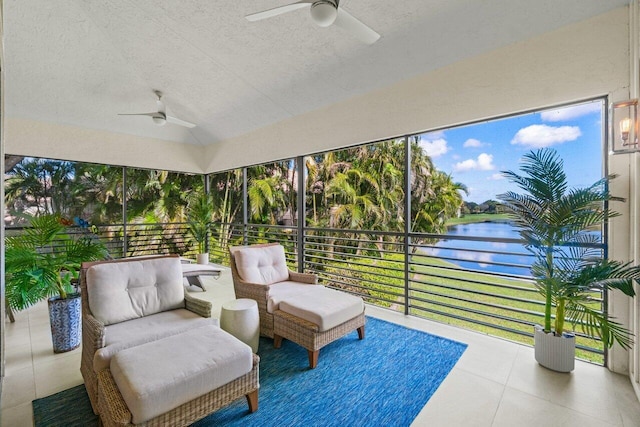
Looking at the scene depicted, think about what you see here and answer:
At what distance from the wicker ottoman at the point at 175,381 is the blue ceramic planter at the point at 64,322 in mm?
1497

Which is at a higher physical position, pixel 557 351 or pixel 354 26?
pixel 354 26

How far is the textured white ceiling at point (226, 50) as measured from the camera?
2.62m

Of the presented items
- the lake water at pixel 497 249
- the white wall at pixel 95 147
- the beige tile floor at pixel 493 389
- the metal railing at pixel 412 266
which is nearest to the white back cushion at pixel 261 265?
the metal railing at pixel 412 266

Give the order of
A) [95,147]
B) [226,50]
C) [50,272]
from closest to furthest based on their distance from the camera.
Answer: [50,272]
[226,50]
[95,147]

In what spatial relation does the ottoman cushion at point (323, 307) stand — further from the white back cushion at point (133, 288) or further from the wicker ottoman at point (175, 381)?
the white back cushion at point (133, 288)

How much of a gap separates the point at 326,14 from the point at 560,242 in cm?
259

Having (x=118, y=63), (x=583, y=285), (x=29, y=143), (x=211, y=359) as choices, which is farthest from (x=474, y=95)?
(x=29, y=143)

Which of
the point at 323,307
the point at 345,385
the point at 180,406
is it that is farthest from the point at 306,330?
the point at 180,406

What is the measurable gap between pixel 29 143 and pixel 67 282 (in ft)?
11.3

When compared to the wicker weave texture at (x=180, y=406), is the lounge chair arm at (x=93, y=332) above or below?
above

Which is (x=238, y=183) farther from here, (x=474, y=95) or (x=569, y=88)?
(x=569, y=88)

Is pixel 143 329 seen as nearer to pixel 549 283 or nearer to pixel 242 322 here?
pixel 242 322

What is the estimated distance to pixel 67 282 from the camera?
273 centimetres

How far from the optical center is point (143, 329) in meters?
2.00
